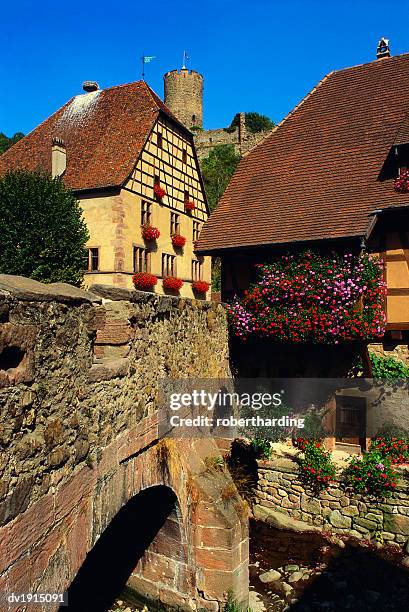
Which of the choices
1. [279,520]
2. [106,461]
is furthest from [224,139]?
[106,461]

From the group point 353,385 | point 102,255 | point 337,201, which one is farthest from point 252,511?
point 102,255

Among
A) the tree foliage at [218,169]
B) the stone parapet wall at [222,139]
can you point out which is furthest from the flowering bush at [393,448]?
the stone parapet wall at [222,139]

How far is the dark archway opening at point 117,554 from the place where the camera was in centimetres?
739

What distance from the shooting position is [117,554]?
26.7 feet

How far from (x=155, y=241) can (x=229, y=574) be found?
518 inches

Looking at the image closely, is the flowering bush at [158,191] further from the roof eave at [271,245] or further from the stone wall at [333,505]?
the stone wall at [333,505]

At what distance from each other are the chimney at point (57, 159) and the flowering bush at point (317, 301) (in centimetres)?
1012

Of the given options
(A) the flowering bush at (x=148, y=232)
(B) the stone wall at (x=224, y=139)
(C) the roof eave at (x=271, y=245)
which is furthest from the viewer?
(B) the stone wall at (x=224, y=139)

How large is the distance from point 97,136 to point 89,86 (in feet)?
13.2

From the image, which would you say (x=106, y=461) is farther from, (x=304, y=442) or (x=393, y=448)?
(x=393, y=448)

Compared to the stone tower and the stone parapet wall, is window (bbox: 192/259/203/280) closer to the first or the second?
the stone parapet wall

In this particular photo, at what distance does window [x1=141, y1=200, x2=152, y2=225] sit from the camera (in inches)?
694

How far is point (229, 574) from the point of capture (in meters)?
6.95

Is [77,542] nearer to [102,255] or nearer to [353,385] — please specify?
[353,385]
